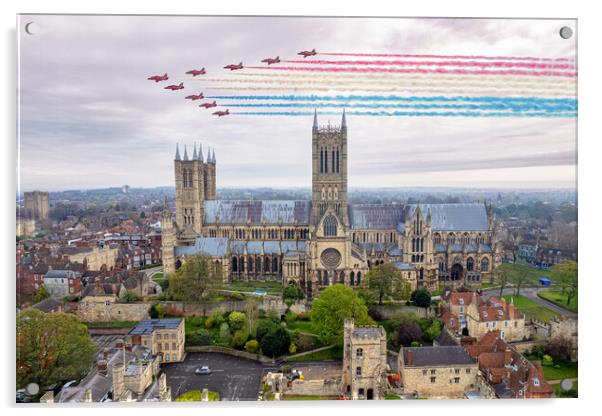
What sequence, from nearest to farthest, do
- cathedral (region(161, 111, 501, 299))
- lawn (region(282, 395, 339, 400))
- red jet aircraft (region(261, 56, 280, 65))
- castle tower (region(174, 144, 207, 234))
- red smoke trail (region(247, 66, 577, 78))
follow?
lawn (region(282, 395, 339, 400)), red smoke trail (region(247, 66, 577, 78)), red jet aircraft (region(261, 56, 280, 65)), cathedral (region(161, 111, 501, 299)), castle tower (region(174, 144, 207, 234))

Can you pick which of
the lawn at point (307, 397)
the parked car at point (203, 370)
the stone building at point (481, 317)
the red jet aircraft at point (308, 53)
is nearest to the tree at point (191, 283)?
the parked car at point (203, 370)

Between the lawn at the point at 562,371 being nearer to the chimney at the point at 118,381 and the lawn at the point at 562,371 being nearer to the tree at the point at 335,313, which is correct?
the tree at the point at 335,313

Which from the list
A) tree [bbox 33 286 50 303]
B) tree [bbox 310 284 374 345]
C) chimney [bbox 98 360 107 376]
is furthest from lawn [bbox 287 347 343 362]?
tree [bbox 33 286 50 303]

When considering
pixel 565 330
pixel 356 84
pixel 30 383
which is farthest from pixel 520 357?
Result: pixel 30 383

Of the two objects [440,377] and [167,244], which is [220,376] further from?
[167,244]

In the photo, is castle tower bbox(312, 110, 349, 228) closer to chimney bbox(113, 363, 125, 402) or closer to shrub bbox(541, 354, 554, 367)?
shrub bbox(541, 354, 554, 367)

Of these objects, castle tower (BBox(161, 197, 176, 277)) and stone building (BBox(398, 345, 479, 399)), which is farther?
castle tower (BBox(161, 197, 176, 277))

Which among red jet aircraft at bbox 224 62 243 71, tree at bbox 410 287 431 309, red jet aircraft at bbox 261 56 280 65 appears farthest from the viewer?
tree at bbox 410 287 431 309

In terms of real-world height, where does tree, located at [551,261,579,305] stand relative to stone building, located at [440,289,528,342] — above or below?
above
